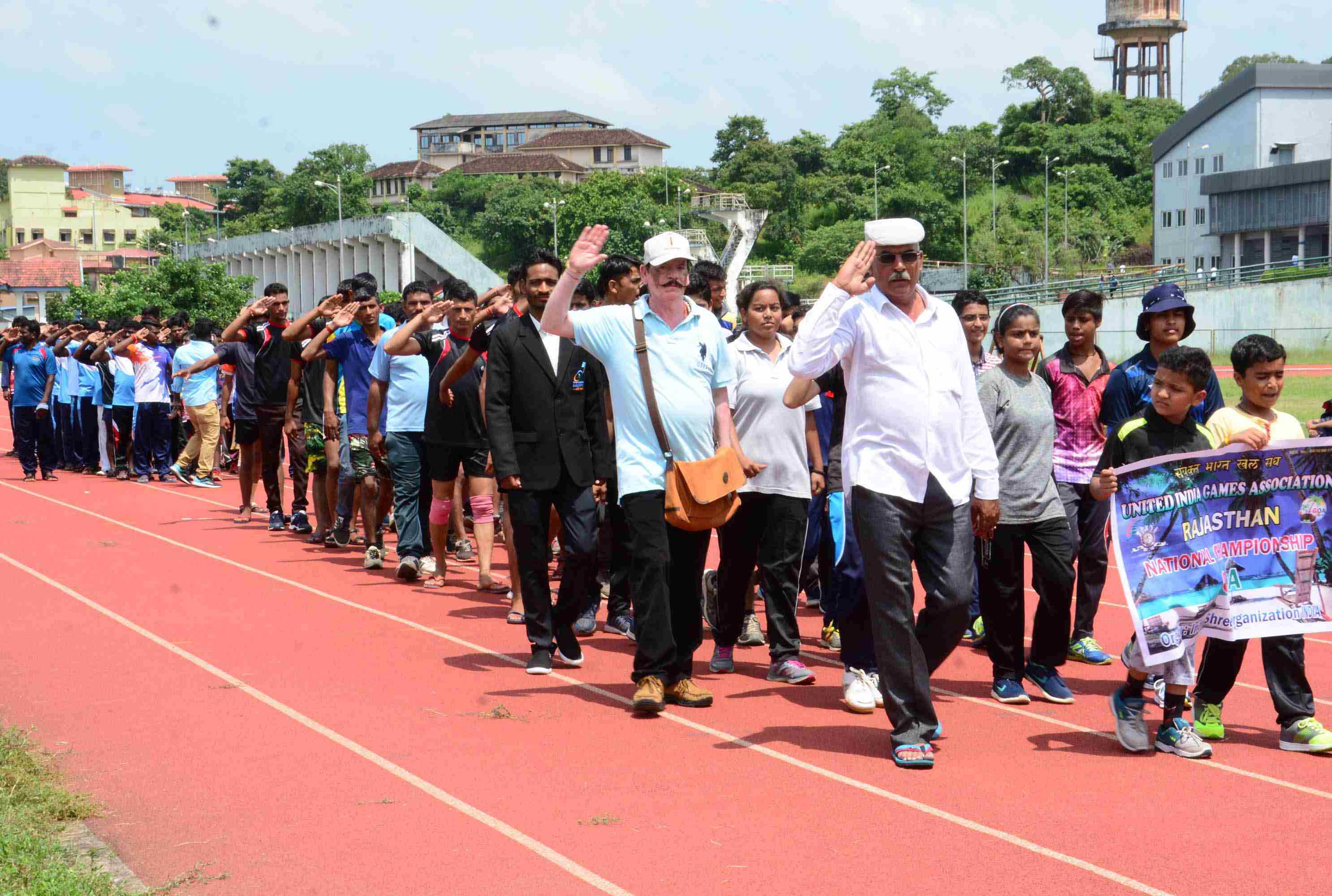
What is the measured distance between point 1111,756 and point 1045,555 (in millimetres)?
1222

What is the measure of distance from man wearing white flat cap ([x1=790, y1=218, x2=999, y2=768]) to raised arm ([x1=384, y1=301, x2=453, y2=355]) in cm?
355

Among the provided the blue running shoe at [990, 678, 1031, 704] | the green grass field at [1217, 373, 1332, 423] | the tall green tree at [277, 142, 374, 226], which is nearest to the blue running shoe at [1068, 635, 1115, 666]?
the blue running shoe at [990, 678, 1031, 704]

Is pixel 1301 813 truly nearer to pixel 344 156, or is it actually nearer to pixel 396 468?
pixel 396 468

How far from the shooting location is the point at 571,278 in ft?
20.9

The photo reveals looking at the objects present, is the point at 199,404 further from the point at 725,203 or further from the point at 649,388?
the point at 725,203

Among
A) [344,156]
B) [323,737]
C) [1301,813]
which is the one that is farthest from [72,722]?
[344,156]

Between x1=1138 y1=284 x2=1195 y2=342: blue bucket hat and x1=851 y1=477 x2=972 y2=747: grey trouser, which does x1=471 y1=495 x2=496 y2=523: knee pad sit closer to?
x1=851 y1=477 x2=972 y2=747: grey trouser

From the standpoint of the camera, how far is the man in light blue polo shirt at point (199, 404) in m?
17.5

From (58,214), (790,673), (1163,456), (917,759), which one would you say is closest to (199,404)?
(790,673)

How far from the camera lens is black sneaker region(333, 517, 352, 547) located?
12188 millimetres

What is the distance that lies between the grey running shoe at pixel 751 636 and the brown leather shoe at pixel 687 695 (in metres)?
1.55

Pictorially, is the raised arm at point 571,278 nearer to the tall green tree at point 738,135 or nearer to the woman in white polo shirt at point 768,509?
the woman in white polo shirt at point 768,509

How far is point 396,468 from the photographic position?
412 inches

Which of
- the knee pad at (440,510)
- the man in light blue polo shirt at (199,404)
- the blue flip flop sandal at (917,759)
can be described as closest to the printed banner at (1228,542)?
the blue flip flop sandal at (917,759)
